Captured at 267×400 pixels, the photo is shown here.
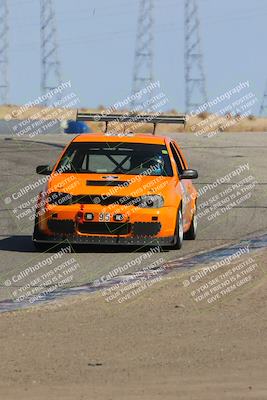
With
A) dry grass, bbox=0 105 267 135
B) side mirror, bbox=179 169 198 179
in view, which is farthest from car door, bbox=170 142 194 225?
dry grass, bbox=0 105 267 135

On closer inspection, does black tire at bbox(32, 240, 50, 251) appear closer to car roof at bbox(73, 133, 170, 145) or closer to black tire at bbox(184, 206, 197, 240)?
car roof at bbox(73, 133, 170, 145)

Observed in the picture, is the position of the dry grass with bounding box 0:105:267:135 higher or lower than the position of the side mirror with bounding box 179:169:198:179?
lower

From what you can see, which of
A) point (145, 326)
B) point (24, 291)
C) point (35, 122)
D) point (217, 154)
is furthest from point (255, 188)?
point (35, 122)

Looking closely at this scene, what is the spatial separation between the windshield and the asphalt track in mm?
1035

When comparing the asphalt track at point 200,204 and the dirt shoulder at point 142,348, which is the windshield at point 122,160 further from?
the dirt shoulder at point 142,348

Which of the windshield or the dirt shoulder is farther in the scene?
the windshield

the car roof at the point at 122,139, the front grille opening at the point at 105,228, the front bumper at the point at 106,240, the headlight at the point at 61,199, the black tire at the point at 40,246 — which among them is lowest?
the black tire at the point at 40,246

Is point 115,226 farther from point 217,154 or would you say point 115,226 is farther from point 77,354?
point 217,154

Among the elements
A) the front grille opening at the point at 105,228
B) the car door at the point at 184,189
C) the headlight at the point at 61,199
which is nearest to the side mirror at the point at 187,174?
the car door at the point at 184,189

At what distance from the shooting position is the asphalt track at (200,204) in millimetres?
14688

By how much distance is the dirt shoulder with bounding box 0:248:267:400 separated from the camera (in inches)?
305

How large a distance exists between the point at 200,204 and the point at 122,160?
606 centimetres

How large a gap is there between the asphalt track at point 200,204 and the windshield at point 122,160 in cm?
103

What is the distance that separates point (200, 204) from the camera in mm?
22391
